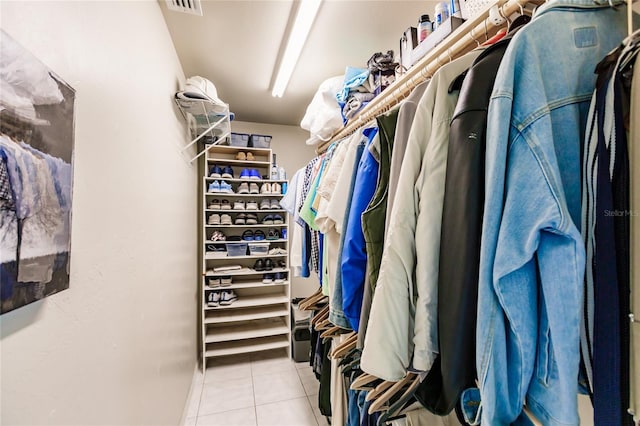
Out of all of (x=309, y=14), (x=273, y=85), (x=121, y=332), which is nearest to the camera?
(x=121, y=332)

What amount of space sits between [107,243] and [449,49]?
125 centimetres

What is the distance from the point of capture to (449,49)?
86cm

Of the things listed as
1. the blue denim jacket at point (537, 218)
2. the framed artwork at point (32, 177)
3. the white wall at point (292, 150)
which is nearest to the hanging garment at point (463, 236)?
the blue denim jacket at point (537, 218)

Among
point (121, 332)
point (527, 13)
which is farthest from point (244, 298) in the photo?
point (527, 13)

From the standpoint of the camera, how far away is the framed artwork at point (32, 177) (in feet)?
1.42

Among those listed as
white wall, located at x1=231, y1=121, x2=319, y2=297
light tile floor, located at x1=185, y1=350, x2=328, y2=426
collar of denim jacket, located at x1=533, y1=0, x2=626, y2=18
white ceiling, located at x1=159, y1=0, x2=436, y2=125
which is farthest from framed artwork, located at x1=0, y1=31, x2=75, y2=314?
white wall, located at x1=231, y1=121, x2=319, y2=297

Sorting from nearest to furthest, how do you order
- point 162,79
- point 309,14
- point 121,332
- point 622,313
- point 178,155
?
point 622,313 < point 121,332 < point 309,14 < point 162,79 < point 178,155

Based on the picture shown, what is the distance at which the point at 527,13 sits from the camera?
0.68 meters

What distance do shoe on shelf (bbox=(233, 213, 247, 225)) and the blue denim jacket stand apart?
2.50 metres

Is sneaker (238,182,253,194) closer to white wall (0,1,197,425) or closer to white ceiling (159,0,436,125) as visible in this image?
white ceiling (159,0,436,125)

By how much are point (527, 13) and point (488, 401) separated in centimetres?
89

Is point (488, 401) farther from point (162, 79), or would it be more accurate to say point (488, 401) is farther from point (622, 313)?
point (162, 79)

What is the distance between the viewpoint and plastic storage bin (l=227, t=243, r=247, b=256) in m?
2.65

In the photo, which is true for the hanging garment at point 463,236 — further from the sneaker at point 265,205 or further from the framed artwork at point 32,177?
the sneaker at point 265,205
